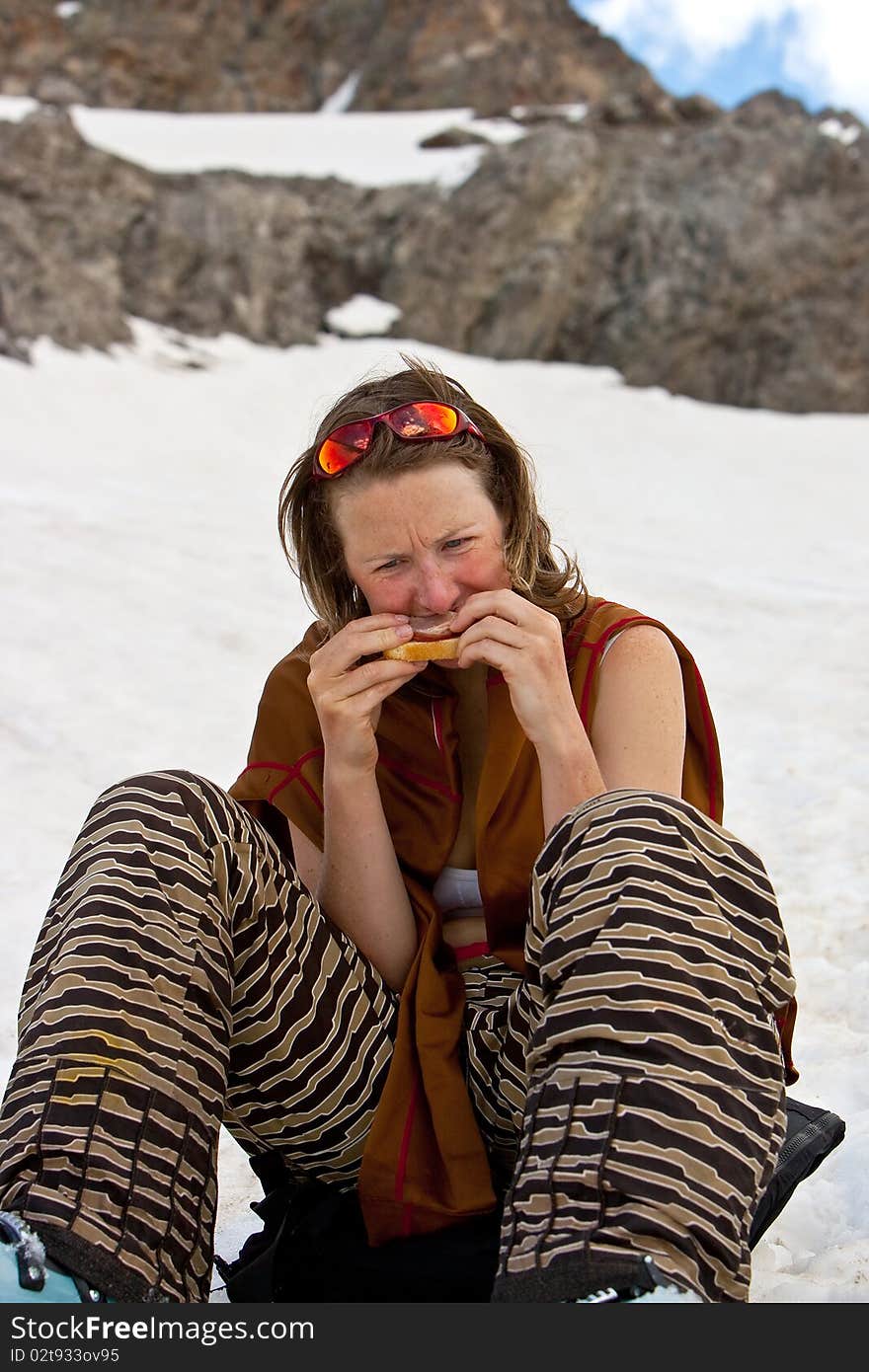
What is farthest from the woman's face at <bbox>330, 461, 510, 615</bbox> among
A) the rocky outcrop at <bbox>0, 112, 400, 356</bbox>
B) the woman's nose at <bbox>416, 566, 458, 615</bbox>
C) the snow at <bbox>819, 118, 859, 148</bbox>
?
the snow at <bbox>819, 118, 859, 148</bbox>

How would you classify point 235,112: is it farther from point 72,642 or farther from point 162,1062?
point 162,1062

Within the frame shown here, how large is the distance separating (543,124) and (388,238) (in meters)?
5.46

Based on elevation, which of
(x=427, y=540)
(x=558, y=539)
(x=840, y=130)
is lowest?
(x=427, y=540)

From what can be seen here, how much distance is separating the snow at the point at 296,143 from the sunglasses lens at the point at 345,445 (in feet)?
75.5

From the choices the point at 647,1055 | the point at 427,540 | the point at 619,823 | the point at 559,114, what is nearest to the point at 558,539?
the point at 427,540

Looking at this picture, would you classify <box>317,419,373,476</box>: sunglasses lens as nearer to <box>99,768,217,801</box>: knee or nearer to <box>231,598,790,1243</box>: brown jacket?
<box>231,598,790,1243</box>: brown jacket

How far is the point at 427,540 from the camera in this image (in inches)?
97.6

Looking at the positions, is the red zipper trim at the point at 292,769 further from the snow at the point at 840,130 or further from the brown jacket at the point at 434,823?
the snow at the point at 840,130

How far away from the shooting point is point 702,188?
80.5ft

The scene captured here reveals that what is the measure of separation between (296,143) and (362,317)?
27.6 ft

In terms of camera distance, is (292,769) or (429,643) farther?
(292,769)

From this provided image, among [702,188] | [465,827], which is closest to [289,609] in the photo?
[465,827]

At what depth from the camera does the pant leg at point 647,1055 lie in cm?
158

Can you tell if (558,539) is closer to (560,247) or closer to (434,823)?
(434,823)
